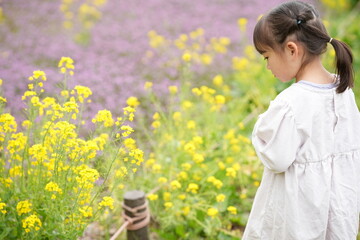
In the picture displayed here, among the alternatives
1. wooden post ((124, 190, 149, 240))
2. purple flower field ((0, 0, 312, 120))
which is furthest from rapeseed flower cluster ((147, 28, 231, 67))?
wooden post ((124, 190, 149, 240))

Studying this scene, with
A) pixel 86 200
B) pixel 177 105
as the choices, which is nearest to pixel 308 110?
pixel 86 200

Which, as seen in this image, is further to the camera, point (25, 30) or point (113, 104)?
point (25, 30)

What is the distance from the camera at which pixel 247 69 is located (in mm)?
4367

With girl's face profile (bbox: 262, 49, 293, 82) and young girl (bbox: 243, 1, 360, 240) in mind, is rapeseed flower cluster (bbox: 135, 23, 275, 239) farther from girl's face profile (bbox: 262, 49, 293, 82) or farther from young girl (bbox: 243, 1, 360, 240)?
girl's face profile (bbox: 262, 49, 293, 82)

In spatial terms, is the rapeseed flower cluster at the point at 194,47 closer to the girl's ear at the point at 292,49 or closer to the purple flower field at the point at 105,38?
the purple flower field at the point at 105,38

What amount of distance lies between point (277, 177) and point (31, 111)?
45.0 inches

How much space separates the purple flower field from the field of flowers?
18 mm

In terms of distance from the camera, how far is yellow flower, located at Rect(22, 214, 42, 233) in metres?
1.58

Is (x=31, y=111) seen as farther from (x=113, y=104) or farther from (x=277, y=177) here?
(x=113, y=104)

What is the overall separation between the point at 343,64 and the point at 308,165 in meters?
Result: 0.42

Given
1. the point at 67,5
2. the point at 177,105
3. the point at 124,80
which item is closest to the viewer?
the point at 177,105

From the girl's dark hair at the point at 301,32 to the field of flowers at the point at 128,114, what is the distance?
2.12 ft

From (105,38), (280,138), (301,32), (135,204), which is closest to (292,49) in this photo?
(301,32)

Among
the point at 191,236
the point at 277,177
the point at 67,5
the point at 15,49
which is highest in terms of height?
the point at 67,5
